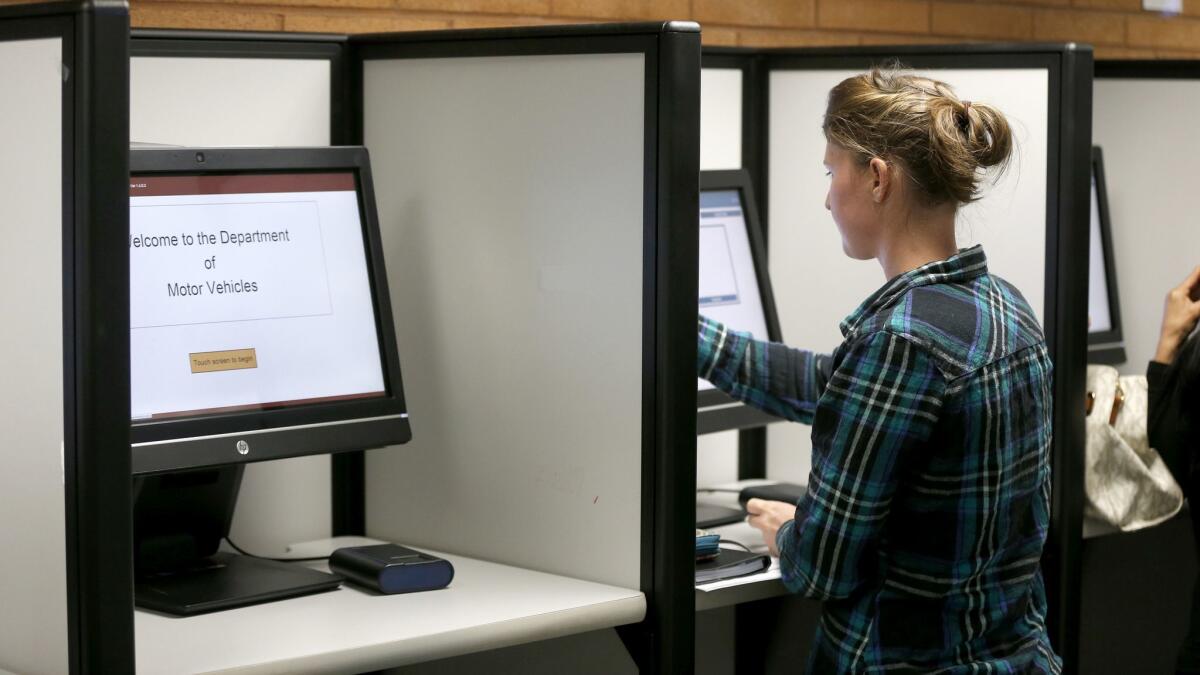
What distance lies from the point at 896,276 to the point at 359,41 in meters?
0.83

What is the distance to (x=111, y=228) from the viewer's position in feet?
4.46

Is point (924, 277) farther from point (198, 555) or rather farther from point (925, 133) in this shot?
point (198, 555)

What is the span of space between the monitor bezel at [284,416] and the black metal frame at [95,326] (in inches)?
12.6

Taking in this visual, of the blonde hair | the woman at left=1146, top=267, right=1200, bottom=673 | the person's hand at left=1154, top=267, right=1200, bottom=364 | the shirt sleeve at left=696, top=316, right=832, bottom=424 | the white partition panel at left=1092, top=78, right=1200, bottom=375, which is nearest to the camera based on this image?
the blonde hair

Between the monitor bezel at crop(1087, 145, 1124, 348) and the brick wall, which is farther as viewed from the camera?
the monitor bezel at crop(1087, 145, 1124, 348)

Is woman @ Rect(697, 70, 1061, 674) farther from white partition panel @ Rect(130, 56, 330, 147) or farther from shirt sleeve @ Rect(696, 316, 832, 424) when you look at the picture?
white partition panel @ Rect(130, 56, 330, 147)

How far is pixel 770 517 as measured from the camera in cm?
204

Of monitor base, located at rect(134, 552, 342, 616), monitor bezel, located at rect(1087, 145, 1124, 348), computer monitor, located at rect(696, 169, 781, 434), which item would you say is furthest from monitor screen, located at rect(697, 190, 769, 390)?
monitor bezel, located at rect(1087, 145, 1124, 348)

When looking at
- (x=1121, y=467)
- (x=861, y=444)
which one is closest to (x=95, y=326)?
(x=861, y=444)

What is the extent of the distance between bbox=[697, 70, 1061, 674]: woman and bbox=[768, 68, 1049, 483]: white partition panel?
0.50 m

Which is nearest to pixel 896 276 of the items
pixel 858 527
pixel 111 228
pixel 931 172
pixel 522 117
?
pixel 931 172

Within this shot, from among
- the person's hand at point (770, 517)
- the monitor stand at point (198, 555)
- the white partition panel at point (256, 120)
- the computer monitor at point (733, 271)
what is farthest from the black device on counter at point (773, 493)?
the monitor stand at point (198, 555)

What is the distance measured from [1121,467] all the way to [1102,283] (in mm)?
655

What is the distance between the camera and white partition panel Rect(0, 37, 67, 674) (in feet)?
4.59
